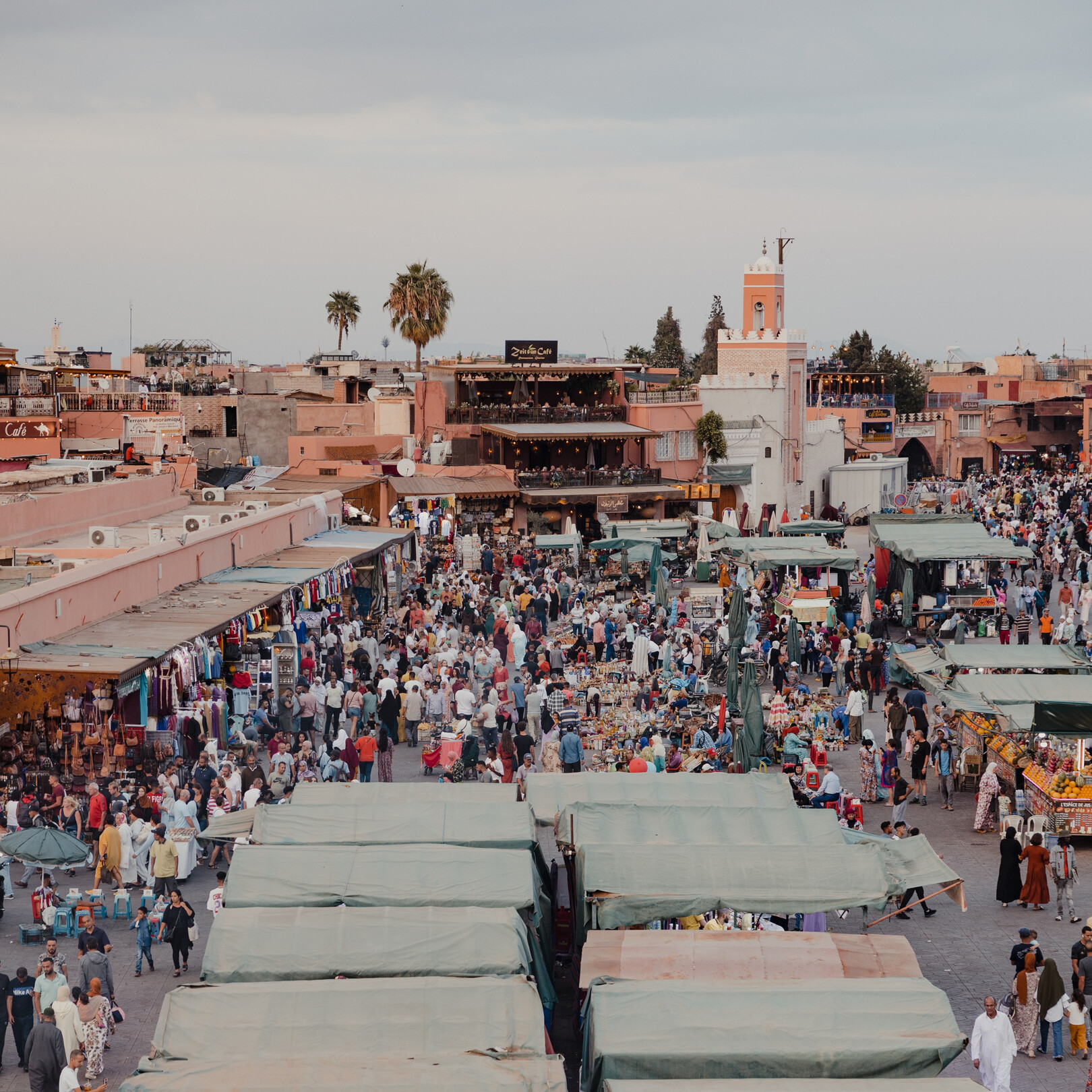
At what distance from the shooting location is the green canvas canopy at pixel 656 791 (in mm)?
14688

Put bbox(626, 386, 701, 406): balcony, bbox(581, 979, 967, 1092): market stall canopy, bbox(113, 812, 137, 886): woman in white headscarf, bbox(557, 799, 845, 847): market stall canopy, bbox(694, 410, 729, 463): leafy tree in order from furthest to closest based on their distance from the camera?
bbox(694, 410, 729, 463): leafy tree
bbox(626, 386, 701, 406): balcony
bbox(113, 812, 137, 886): woman in white headscarf
bbox(557, 799, 845, 847): market stall canopy
bbox(581, 979, 967, 1092): market stall canopy

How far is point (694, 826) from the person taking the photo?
541 inches

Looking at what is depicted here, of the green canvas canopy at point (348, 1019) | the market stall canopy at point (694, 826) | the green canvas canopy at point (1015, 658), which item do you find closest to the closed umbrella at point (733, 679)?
the green canvas canopy at point (1015, 658)

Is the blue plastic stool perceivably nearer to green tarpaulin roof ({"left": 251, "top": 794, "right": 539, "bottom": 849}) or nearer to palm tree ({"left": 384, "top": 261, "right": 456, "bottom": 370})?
green tarpaulin roof ({"left": 251, "top": 794, "right": 539, "bottom": 849})

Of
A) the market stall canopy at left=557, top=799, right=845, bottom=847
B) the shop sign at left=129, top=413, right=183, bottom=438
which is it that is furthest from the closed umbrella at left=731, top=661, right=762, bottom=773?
the shop sign at left=129, top=413, right=183, bottom=438

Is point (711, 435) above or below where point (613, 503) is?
above

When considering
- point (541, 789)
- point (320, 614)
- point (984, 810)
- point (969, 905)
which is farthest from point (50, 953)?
point (320, 614)

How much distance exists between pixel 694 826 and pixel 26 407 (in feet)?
114

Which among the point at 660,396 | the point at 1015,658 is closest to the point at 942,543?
the point at 1015,658

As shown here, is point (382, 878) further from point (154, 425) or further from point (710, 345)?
point (710, 345)

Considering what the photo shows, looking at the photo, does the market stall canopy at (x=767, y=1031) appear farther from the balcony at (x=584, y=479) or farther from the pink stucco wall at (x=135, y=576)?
the balcony at (x=584, y=479)

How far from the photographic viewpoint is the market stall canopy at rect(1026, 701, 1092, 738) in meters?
17.5

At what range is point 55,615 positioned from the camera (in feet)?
64.0

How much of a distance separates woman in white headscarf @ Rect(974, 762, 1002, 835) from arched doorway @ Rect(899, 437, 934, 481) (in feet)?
226
